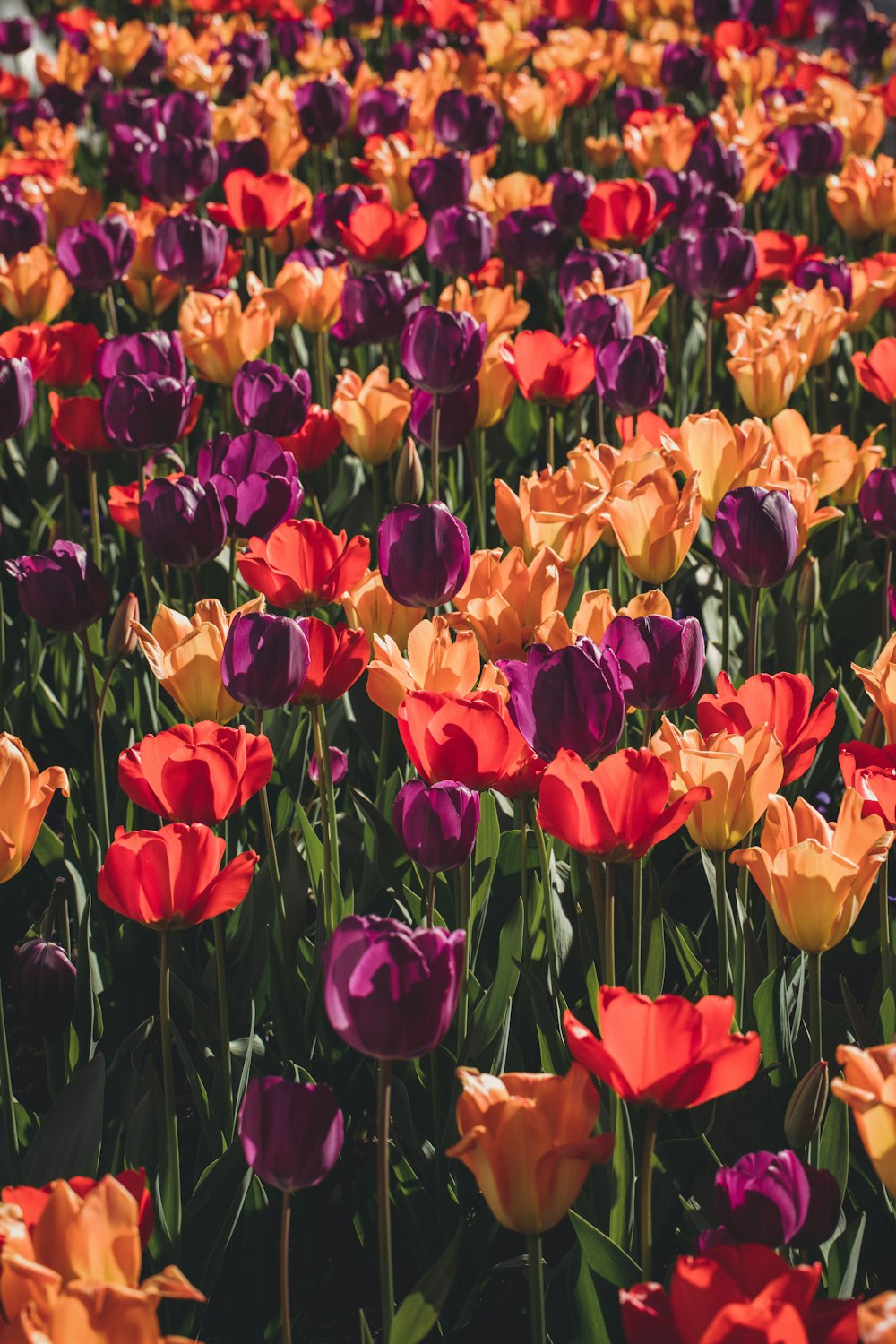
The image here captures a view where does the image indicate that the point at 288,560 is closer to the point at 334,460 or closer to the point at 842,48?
the point at 334,460

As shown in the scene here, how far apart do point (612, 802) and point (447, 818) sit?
15cm

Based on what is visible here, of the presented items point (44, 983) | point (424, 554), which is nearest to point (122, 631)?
point (424, 554)

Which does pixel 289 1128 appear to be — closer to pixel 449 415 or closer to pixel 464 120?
pixel 449 415

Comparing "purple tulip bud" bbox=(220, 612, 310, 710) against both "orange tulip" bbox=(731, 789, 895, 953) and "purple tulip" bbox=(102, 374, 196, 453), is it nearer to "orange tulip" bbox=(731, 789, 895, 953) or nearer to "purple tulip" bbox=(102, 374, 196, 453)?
"orange tulip" bbox=(731, 789, 895, 953)

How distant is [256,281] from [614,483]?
1204 millimetres

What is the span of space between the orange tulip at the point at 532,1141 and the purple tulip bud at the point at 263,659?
59 cm

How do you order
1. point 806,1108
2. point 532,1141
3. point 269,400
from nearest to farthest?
point 532,1141 → point 806,1108 → point 269,400

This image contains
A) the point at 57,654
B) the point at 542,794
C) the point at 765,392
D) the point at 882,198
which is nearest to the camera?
the point at 542,794

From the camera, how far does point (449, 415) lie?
7.89 feet

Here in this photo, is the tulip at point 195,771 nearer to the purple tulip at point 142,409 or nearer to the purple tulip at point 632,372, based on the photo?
the purple tulip at point 142,409

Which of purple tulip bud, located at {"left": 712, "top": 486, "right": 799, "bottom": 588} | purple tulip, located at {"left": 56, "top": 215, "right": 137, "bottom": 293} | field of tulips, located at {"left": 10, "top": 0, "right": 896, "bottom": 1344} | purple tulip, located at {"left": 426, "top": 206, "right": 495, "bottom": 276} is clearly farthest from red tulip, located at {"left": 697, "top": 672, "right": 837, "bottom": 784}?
purple tulip, located at {"left": 56, "top": 215, "right": 137, "bottom": 293}

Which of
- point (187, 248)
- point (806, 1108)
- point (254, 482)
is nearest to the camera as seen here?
point (806, 1108)

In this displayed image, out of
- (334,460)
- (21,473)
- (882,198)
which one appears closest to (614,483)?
(334,460)

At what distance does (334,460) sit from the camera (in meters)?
3.15
